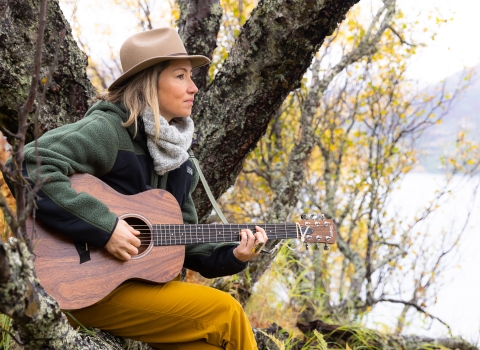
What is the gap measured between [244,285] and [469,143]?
Answer: 5.68 meters

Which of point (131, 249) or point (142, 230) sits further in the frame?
point (142, 230)

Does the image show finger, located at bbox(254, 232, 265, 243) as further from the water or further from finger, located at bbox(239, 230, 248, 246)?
the water

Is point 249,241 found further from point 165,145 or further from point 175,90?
point 175,90

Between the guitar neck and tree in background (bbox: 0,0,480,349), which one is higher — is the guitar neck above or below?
below

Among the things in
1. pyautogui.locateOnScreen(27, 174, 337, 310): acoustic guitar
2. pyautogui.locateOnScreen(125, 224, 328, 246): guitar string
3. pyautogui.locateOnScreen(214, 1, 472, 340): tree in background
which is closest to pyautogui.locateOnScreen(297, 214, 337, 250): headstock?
pyautogui.locateOnScreen(27, 174, 337, 310): acoustic guitar

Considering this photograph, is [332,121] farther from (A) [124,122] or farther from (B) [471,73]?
(A) [124,122]

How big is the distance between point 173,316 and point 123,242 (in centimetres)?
38

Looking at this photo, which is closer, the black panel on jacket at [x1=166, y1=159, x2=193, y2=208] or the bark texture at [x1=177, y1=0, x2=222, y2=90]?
the black panel on jacket at [x1=166, y1=159, x2=193, y2=208]

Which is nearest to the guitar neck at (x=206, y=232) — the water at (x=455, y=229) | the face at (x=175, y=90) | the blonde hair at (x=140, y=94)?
the blonde hair at (x=140, y=94)

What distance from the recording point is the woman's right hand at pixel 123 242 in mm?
2361

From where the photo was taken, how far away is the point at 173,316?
242 centimetres

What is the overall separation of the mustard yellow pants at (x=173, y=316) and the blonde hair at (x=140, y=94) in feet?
2.33

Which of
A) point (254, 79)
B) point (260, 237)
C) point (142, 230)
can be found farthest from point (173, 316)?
point (254, 79)

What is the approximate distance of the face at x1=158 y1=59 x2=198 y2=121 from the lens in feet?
8.93
